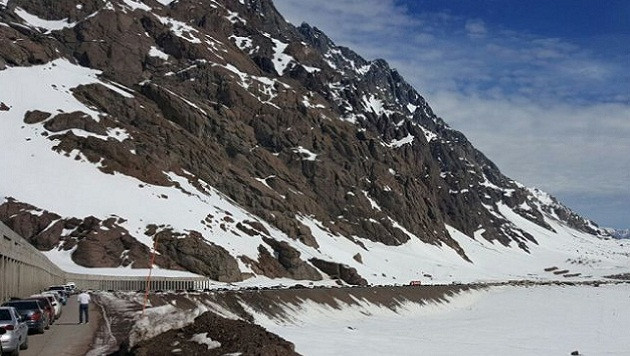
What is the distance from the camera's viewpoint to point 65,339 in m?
31.4

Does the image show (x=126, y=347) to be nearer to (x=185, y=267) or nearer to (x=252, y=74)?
(x=185, y=267)

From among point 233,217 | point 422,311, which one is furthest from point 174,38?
point 422,311

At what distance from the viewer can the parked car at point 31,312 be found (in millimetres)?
31889

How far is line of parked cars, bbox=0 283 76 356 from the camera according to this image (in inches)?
909

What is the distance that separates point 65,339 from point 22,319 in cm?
243

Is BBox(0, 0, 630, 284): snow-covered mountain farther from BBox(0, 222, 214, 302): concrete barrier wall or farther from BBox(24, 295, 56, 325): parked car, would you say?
BBox(24, 295, 56, 325): parked car

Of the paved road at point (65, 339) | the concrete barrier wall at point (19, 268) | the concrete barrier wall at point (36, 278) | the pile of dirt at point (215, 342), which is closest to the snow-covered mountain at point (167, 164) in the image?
the concrete barrier wall at point (36, 278)

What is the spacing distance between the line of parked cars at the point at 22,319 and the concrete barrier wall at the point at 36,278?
28.5 feet

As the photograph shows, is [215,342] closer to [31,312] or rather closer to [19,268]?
[31,312]

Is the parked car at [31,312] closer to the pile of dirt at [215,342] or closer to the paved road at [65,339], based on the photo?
the paved road at [65,339]

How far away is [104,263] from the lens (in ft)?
310

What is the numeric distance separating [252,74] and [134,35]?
3356 cm

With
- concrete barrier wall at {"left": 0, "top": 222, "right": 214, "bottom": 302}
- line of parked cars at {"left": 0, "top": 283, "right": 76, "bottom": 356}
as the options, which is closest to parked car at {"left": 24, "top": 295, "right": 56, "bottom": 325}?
line of parked cars at {"left": 0, "top": 283, "right": 76, "bottom": 356}

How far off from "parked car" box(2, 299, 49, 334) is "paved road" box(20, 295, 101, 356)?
491mm
